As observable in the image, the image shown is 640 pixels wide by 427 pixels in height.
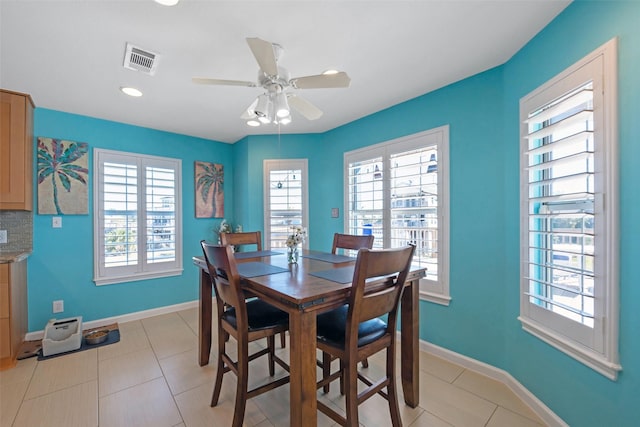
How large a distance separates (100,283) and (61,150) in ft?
5.04

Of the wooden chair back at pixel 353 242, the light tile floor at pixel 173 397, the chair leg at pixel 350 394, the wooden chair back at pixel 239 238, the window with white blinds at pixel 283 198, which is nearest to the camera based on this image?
the chair leg at pixel 350 394

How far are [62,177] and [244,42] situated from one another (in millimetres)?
2663

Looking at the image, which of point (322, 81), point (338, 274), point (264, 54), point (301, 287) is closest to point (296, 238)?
point (338, 274)

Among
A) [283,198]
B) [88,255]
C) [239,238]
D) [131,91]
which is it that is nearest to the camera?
[131,91]

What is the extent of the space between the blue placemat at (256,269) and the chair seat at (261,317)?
0.89ft

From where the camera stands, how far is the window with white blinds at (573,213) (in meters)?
1.25

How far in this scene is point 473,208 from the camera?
2.19 meters

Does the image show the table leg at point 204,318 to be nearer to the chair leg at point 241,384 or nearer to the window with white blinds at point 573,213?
the chair leg at point 241,384

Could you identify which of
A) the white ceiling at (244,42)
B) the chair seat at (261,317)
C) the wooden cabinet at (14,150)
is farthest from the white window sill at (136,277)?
the chair seat at (261,317)

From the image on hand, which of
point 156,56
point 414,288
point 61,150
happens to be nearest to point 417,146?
point 414,288

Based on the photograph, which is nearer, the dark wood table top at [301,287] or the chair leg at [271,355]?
the dark wood table top at [301,287]

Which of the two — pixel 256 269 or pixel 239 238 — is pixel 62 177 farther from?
pixel 256 269

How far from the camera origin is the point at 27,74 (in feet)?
6.89

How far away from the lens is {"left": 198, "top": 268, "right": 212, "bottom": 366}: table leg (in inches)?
87.6
